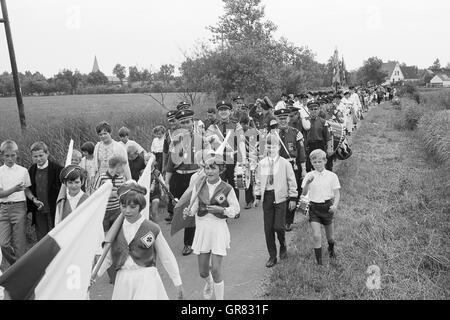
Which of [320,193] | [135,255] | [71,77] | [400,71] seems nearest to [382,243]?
[320,193]

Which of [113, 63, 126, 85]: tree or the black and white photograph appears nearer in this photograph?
the black and white photograph

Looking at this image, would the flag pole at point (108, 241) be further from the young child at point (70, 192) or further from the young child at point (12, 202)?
the young child at point (12, 202)

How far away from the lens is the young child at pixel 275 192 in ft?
19.2

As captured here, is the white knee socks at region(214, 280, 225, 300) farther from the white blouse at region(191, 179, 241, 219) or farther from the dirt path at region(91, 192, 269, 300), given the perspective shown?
the white blouse at region(191, 179, 241, 219)

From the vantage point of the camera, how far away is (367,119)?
27.5m

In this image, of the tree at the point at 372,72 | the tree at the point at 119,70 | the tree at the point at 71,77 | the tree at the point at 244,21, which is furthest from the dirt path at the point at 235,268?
the tree at the point at 119,70

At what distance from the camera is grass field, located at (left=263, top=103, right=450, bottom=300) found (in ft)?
16.8

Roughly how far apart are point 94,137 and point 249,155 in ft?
12.5

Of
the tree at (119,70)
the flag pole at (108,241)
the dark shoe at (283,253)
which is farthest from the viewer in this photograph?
the tree at (119,70)

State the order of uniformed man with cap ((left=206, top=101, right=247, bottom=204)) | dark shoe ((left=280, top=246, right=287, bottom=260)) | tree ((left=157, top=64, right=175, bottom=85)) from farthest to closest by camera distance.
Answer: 1. tree ((left=157, top=64, right=175, bottom=85))
2. uniformed man with cap ((left=206, top=101, right=247, bottom=204))
3. dark shoe ((left=280, top=246, right=287, bottom=260))

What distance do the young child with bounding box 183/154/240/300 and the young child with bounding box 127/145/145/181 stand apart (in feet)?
7.98

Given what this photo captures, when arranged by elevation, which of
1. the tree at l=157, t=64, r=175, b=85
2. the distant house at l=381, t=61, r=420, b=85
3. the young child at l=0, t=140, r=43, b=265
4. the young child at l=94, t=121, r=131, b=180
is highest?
the tree at l=157, t=64, r=175, b=85

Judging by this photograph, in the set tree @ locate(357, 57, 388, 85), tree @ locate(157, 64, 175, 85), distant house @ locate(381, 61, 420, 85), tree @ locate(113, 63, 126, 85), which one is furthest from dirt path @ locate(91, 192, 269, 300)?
distant house @ locate(381, 61, 420, 85)

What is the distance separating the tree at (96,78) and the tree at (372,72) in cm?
3897
